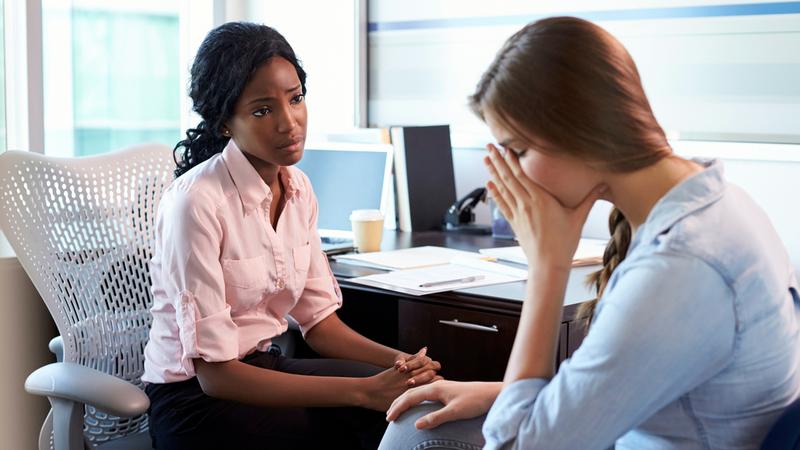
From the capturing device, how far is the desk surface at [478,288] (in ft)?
5.95

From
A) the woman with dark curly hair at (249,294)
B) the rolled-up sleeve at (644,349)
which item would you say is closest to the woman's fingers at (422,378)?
the woman with dark curly hair at (249,294)

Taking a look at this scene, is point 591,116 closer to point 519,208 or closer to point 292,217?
point 519,208

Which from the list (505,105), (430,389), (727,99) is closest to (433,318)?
(430,389)

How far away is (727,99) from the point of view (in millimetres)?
2393

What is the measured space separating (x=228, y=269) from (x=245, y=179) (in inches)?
6.7

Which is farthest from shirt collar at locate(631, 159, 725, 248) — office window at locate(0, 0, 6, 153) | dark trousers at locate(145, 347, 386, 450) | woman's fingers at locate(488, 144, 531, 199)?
office window at locate(0, 0, 6, 153)

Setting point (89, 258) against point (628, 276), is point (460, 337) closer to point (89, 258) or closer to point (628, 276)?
point (89, 258)

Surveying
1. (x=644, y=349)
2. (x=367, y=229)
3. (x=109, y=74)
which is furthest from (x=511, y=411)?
(x=109, y=74)

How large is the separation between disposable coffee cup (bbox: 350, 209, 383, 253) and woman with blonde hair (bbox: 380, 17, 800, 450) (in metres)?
1.07

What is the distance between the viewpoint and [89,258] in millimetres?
1878

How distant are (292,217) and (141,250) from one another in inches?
12.6

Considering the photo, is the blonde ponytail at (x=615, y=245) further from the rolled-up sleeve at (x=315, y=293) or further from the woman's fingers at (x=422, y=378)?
the rolled-up sleeve at (x=315, y=293)

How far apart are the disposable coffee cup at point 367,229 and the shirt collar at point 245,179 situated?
0.51 metres

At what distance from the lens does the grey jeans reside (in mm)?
1354
